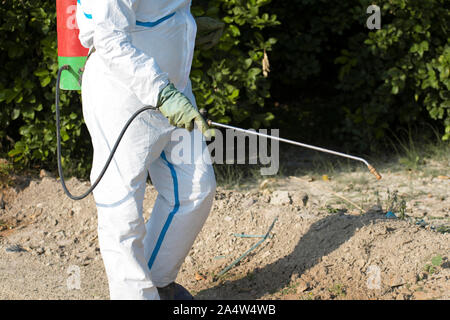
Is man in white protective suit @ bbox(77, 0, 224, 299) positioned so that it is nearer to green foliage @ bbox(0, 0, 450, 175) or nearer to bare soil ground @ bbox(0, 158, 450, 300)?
bare soil ground @ bbox(0, 158, 450, 300)

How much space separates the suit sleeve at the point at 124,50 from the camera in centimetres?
256

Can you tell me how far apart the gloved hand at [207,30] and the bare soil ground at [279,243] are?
3.73 feet

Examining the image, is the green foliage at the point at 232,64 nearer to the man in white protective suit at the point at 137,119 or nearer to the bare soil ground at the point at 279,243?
the bare soil ground at the point at 279,243

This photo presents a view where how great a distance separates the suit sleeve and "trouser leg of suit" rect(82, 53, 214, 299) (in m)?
0.19

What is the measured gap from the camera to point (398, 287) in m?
3.20

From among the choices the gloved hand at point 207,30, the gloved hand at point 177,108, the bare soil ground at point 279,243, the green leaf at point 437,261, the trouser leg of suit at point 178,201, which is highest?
the gloved hand at point 207,30

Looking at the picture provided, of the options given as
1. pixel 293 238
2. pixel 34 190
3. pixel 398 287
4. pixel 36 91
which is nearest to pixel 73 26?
pixel 36 91

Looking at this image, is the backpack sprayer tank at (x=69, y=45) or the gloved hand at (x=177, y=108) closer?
the gloved hand at (x=177, y=108)

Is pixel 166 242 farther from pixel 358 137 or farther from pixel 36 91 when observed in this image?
pixel 358 137

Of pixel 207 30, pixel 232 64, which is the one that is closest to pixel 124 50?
pixel 207 30

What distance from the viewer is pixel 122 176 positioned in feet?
9.19

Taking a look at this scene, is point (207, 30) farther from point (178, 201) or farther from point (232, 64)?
point (232, 64)

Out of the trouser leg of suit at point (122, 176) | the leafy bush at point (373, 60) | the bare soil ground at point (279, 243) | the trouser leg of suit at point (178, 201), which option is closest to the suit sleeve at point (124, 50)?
the trouser leg of suit at point (122, 176)

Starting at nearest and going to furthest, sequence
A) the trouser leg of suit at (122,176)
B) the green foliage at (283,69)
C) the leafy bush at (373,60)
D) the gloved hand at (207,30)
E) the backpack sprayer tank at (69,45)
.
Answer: the trouser leg of suit at (122,176) → the gloved hand at (207,30) → the backpack sprayer tank at (69,45) → the green foliage at (283,69) → the leafy bush at (373,60)
